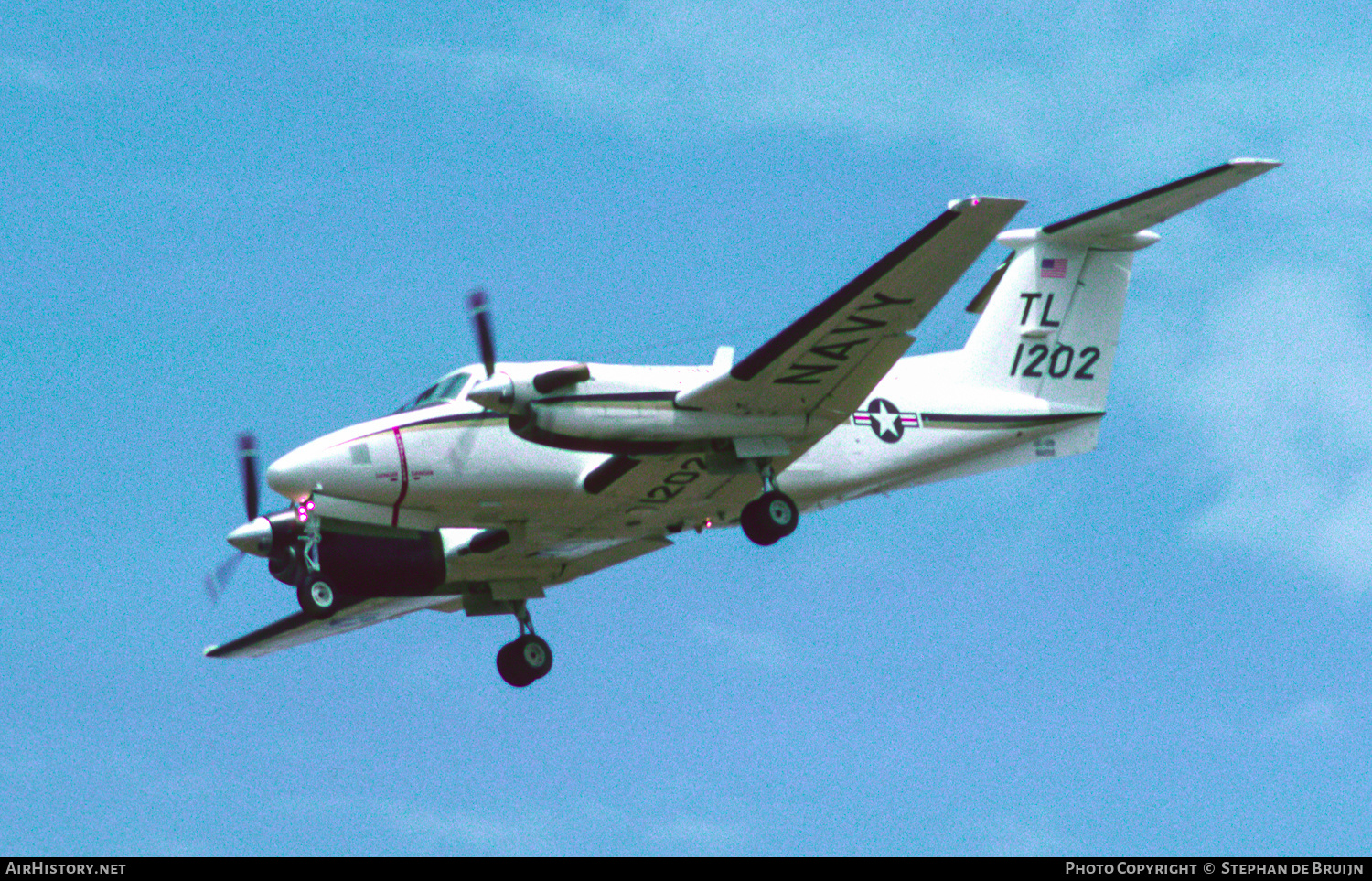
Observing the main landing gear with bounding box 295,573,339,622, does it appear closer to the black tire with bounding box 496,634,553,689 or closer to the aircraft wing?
the black tire with bounding box 496,634,553,689

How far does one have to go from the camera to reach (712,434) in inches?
927

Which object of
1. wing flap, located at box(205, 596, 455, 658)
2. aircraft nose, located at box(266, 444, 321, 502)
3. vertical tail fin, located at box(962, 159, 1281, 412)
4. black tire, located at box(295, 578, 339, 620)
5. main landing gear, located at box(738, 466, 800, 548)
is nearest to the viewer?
aircraft nose, located at box(266, 444, 321, 502)

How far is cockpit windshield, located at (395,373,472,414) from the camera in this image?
2383cm

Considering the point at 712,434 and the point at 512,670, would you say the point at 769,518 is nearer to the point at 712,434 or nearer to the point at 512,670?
the point at 712,434

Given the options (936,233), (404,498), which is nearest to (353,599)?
(404,498)

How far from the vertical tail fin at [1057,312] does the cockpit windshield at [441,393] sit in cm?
761

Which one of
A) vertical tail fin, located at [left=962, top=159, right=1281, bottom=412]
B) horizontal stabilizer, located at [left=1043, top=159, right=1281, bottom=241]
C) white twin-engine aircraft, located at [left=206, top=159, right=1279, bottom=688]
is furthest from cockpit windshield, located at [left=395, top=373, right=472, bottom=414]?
horizontal stabilizer, located at [left=1043, top=159, right=1281, bottom=241]

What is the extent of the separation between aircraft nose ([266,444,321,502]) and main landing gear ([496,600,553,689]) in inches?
202

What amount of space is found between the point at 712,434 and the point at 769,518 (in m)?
1.29

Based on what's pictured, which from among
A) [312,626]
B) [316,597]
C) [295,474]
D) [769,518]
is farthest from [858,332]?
[312,626]

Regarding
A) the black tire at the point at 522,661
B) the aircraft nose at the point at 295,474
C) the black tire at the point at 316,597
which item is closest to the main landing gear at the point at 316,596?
the black tire at the point at 316,597

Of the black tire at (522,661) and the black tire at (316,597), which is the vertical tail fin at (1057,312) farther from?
the black tire at (316,597)

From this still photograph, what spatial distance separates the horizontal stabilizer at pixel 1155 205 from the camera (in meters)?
22.5
